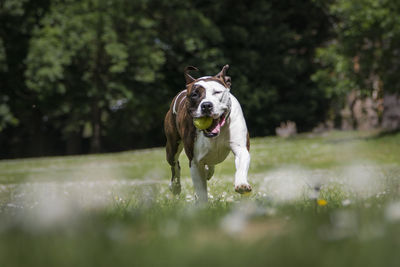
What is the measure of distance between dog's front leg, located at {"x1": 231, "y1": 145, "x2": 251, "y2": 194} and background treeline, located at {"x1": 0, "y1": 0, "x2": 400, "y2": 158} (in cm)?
1577

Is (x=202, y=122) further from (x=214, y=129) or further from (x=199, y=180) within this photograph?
(x=199, y=180)

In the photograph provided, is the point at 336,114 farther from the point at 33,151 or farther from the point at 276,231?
the point at 276,231

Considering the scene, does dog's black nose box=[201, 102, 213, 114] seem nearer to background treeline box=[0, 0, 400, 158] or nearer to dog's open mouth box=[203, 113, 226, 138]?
dog's open mouth box=[203, 113, 226, 138]

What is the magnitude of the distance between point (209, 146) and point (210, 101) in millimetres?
610

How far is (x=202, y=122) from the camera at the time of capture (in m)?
5.25

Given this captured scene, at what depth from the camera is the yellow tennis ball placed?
523cm

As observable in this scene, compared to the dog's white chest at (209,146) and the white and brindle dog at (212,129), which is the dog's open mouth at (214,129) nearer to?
the white and brindle dog at (212,129)

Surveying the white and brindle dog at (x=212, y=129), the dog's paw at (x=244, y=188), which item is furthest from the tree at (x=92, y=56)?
the dog's paw at (x=244, y=188)

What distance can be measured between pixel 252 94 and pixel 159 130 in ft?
23.5

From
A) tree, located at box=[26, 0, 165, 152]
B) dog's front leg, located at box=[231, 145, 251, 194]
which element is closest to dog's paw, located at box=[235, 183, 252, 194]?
dog's front leg, located at box=[231, 145, 251, 194]

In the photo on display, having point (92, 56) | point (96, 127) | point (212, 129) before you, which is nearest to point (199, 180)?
point (212, 129)

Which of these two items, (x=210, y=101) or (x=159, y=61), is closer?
(x=210, y=101)

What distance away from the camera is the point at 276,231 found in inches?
103

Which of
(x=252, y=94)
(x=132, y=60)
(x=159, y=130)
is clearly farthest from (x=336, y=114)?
(x=132, y=60)
